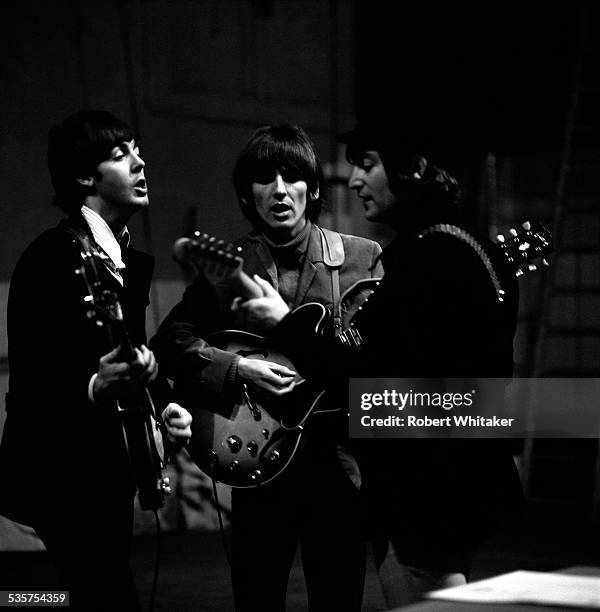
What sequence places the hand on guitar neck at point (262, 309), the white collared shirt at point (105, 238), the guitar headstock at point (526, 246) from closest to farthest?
the hand on guitar neck at point (262, 309)
the white collared shirt at point (105, 238)
the guitar headstock at point (526, 246)

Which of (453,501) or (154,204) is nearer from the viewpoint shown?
→ (453,501)

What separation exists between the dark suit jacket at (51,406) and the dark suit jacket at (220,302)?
371 millimetres

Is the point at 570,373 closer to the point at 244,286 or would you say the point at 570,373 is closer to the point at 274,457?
the point at 274,457

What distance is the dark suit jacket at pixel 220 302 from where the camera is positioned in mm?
3020

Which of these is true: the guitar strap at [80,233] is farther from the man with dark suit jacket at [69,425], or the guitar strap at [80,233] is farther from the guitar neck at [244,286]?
the guitar neck at [244,286]

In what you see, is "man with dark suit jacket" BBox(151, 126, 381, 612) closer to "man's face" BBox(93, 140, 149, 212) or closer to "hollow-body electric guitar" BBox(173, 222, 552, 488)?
"hollow-body electric guitar" BBox(173, 222, 552, 488)

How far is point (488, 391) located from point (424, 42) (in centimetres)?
458

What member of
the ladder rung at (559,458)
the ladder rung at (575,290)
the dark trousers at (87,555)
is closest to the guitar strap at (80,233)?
the dark trousers at (87,555)

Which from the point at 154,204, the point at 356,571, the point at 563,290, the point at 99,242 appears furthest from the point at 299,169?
the point at 563,290

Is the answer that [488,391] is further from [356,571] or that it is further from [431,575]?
[356,571]

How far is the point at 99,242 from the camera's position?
2.83 metres

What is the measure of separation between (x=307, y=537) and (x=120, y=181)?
1036 mm

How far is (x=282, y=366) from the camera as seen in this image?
2975 millimetres

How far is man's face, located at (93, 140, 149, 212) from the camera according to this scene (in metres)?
2.89
